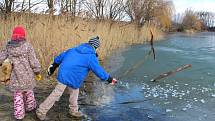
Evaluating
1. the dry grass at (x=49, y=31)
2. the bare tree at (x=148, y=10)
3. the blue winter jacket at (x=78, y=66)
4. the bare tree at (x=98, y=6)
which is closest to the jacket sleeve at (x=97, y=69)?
the blue winter jacket at (x=78, y=66)

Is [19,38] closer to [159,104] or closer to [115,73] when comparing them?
[159,104]

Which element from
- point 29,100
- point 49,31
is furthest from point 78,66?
point 49,31

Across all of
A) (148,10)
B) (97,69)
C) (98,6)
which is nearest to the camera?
(97,69)

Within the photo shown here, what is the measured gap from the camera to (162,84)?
8852 millimetres

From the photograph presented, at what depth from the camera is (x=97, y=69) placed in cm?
526

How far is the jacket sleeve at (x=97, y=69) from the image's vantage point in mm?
5250

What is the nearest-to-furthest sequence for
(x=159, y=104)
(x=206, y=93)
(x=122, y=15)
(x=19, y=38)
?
1. (x=19, y=38)
2. (x=159, y=104)
3. (x=206, y=93)
4. (x=122, y=15)

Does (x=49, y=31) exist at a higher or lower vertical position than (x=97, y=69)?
higher

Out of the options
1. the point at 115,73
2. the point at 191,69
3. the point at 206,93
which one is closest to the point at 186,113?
the point at 206,93

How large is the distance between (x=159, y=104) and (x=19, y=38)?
2.98 meters

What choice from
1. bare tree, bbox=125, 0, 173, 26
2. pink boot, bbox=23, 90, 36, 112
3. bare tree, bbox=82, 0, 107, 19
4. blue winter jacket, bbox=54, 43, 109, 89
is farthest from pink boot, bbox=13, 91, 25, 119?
bare tree, bbox=125, 0, 173, 26

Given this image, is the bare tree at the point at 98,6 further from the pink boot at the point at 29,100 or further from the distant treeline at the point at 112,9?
the pink boot at the point at 29,100

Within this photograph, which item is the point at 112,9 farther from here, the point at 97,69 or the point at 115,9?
the point at 97,69

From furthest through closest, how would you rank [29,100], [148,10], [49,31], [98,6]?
[148,10], [98,6], [49,31], [29,100]
